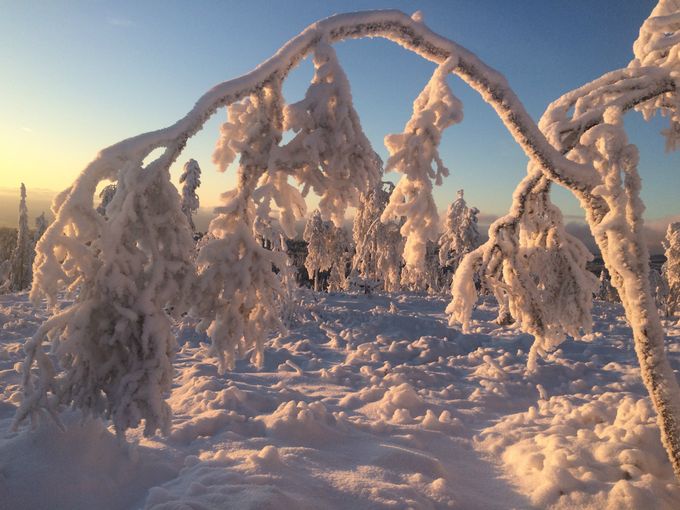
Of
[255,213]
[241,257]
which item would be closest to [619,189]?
[255,213]

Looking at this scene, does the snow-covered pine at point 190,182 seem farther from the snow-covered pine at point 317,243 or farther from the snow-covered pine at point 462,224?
the snow-covered pine at point 462,224

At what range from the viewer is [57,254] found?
197 centimetres

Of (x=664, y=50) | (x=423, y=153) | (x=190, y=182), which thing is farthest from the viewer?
(x=190, y=182)

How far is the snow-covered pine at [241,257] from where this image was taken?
2.24 meters

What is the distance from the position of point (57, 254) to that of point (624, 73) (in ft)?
13.8

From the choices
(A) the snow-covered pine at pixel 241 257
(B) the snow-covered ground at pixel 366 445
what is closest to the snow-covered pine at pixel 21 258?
(B) the snow-covered ground at pixel 366 445

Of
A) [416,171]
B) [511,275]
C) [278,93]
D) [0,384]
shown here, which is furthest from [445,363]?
[0,384]

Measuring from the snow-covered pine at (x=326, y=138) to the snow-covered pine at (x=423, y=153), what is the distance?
21 centimetres

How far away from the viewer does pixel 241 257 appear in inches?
91.4

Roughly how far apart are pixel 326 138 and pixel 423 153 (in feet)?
1.91

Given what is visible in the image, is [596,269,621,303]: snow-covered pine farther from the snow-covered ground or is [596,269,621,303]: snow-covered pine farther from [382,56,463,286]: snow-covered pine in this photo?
[382,56,463,286]: snow-covered pine

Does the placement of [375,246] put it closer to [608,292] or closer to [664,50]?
[664,50]

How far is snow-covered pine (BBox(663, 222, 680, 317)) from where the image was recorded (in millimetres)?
14852

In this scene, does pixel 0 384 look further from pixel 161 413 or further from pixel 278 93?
pixel 278 93
